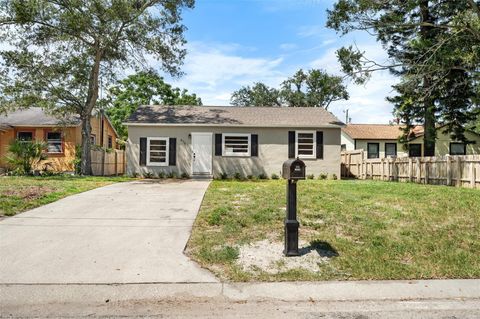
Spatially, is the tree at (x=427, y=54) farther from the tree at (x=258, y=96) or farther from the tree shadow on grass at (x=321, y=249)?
the tree at (x=258, y=96)

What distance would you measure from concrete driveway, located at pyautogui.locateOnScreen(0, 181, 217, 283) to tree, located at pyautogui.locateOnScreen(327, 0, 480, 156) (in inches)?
508

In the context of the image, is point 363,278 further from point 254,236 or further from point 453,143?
point 453,143

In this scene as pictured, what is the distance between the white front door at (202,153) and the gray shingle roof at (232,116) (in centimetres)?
72

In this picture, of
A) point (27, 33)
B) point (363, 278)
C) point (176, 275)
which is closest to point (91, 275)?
point (176, 275)

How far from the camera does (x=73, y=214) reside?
7.97 metres

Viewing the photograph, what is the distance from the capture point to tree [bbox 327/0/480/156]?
51.0 ft

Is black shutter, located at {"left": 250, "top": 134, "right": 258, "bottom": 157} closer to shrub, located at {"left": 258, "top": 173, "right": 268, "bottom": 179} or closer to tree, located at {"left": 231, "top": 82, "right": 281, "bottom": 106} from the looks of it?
shrub, located at {"left": 258, "top": 173, "right": 268, "bottom": 179}

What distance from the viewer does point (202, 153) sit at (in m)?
19.1

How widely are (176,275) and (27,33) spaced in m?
18.4

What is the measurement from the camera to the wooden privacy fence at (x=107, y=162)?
21266 mm

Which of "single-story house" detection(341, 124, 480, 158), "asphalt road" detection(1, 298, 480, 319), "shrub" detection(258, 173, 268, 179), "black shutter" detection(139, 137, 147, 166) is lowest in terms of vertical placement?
"asphalt road" detection(1, 298, 480, 319)

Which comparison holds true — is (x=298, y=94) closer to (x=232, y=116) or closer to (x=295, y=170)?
(x=232, y=116)

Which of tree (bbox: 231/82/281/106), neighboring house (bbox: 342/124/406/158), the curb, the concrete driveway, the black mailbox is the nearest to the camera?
the curb

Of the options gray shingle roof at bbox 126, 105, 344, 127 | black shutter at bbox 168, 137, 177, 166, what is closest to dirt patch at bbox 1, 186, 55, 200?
black shutter at bbox 168, 137, 177, 166
